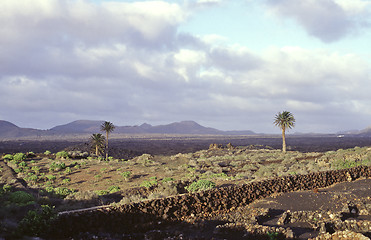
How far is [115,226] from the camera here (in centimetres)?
1025

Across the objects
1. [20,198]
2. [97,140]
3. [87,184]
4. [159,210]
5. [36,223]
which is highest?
[97,140]

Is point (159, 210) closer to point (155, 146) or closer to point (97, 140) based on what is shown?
point (97, 140)

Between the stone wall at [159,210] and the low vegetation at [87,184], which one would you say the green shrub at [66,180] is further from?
the stone wall at [159,210]

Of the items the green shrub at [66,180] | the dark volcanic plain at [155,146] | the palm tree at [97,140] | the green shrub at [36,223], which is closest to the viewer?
the green shrub at [36,223]

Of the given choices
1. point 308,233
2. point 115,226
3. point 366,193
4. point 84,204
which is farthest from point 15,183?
point 366,193

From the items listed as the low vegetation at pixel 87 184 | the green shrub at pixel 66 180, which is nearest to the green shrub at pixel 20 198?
the low vegetation at pixel 87 184

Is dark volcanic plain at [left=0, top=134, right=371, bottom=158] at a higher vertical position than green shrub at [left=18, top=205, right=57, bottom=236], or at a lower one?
lower

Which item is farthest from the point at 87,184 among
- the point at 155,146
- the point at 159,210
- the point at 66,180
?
the point at 155,146

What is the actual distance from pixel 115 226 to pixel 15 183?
16680mm

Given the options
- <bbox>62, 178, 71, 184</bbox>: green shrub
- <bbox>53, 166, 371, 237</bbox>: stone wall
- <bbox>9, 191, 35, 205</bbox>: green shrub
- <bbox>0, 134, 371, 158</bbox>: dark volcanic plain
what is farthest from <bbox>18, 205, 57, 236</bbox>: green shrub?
<bbox>0, 134, 371, 158</bbox>: dark volcanic plain

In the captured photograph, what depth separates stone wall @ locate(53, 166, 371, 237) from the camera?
31.7 feet

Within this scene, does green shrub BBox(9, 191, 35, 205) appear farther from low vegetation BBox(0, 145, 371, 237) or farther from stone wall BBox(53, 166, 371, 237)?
stone wall BBox(53, 166, 371, 237)

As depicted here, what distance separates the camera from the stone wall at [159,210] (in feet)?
31.7

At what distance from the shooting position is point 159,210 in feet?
36.7
